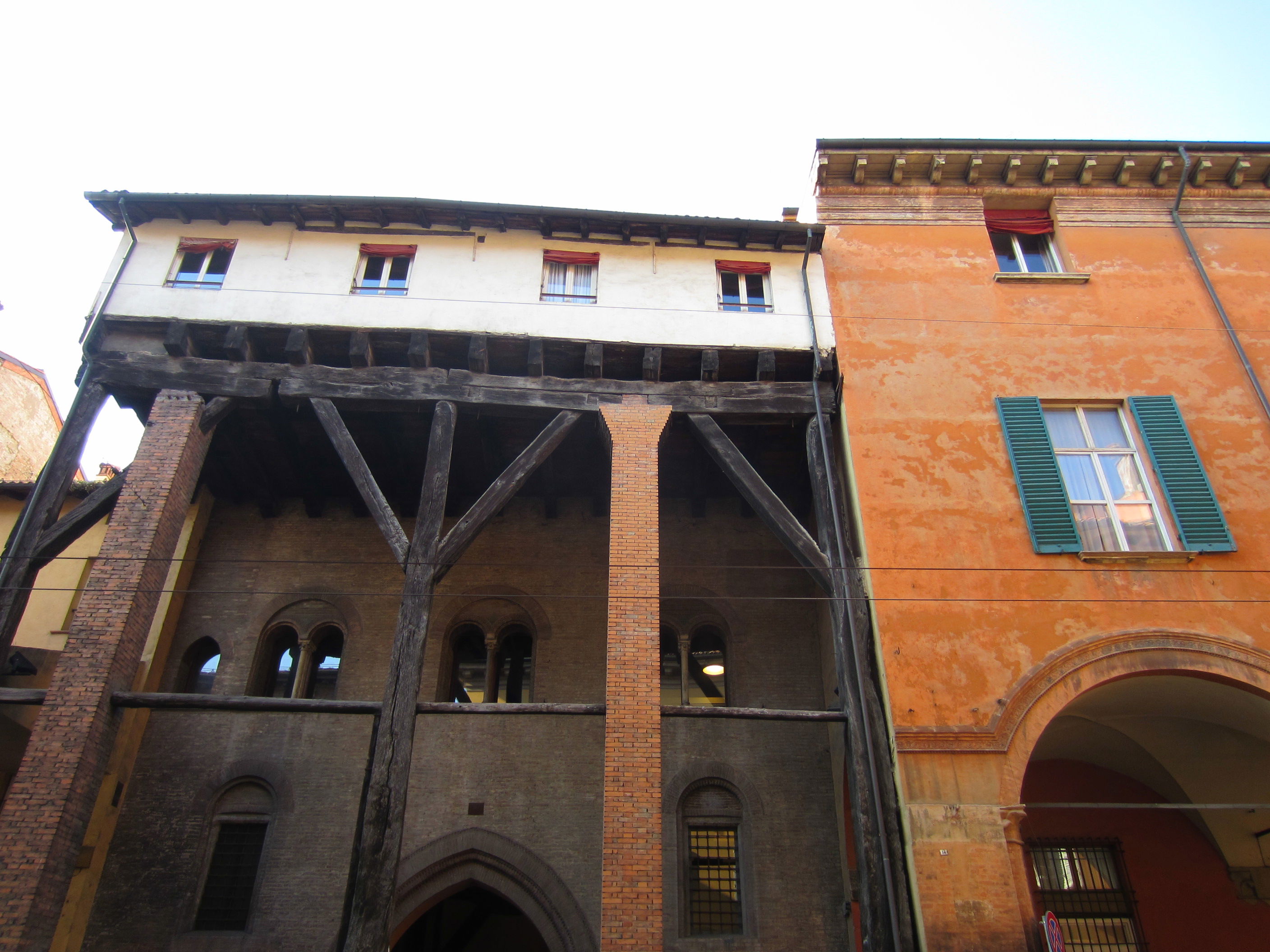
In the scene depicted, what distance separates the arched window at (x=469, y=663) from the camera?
502 inches

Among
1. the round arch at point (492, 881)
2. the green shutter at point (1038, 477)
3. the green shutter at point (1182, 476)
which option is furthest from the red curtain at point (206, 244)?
the green shutter at point (1182, 476)

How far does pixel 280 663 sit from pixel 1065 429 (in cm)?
1180

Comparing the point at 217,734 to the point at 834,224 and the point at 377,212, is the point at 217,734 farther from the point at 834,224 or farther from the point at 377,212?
the point at 834,224

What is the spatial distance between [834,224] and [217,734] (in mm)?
11645

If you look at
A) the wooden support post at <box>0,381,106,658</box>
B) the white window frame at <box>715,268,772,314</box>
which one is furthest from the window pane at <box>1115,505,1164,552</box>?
the wooden support post at <box>0,381,106,658</box>

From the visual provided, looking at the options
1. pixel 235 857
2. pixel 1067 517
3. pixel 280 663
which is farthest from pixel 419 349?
pixel 1067 517

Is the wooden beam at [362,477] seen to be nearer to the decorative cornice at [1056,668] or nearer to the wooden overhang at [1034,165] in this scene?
the decorative cornice at [1056,668]

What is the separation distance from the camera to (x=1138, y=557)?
9.59m

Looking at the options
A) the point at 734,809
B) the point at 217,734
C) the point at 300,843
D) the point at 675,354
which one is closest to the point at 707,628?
the point at 734,809

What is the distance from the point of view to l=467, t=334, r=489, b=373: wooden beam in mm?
10672

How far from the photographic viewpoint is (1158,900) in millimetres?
10977

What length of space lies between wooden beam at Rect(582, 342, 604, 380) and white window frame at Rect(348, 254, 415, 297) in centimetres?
276

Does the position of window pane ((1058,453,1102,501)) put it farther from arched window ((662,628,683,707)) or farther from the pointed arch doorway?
the pointed arch doorway

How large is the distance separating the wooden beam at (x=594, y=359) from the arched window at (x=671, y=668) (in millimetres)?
4260
